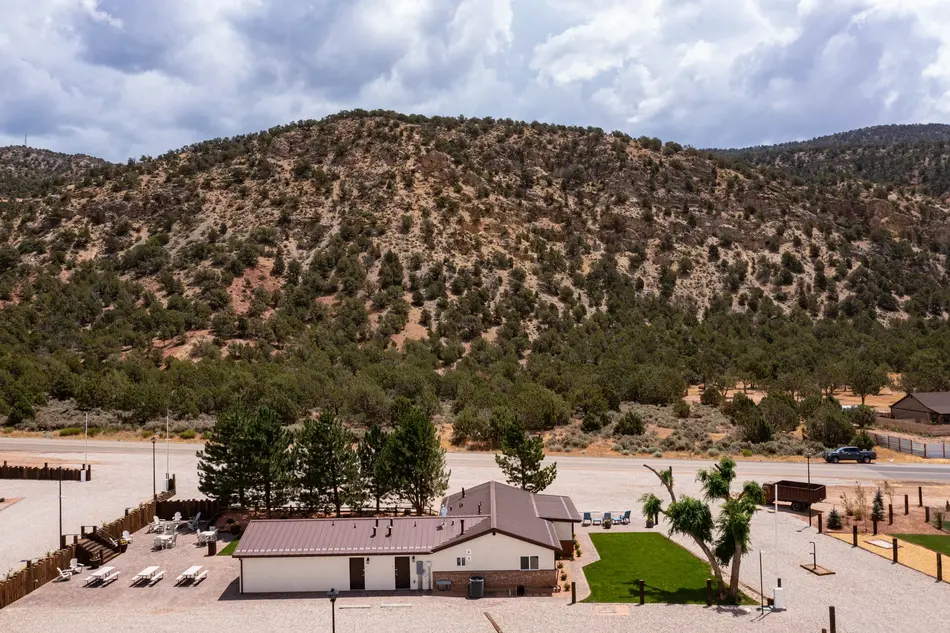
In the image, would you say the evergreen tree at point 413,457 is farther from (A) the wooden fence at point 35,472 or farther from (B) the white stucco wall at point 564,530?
(A) the wooden fence at point 35,472

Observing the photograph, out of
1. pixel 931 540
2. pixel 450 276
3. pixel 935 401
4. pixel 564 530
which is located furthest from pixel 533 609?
pixel 450 276

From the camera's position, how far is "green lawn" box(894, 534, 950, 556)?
28.9 m

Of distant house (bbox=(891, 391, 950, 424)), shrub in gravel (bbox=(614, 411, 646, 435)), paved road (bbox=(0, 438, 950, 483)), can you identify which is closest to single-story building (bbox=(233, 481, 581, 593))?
paved road (bbox=(0, 438, 950, 483))

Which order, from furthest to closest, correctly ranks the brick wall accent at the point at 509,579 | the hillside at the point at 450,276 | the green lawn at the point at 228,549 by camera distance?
the hillside at the point at 450,276 → the green lawn at the point at 228,549 → the brick wall accent at the point at 509,579

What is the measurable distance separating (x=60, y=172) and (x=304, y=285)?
95226 millimetres

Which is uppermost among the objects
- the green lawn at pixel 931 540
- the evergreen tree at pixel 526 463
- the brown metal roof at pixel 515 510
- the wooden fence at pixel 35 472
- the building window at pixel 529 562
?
the evergreen tree at pixel 526 463

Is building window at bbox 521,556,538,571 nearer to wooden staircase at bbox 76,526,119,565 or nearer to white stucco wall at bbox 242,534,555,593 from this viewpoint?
white stucco wall at bbox 242,534,555,593

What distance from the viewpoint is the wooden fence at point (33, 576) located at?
2389cm

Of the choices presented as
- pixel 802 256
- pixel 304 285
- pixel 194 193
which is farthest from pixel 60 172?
pixel 802 256

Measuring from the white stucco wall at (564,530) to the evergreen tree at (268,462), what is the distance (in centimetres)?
1267

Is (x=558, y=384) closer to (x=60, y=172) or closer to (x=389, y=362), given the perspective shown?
(x=389, y=362)

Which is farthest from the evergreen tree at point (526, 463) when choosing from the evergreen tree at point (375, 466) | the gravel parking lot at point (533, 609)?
the evergreen tree at point (375, 466)

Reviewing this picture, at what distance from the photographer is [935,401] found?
58.4 metres

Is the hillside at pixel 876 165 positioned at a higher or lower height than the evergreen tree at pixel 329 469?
higher
